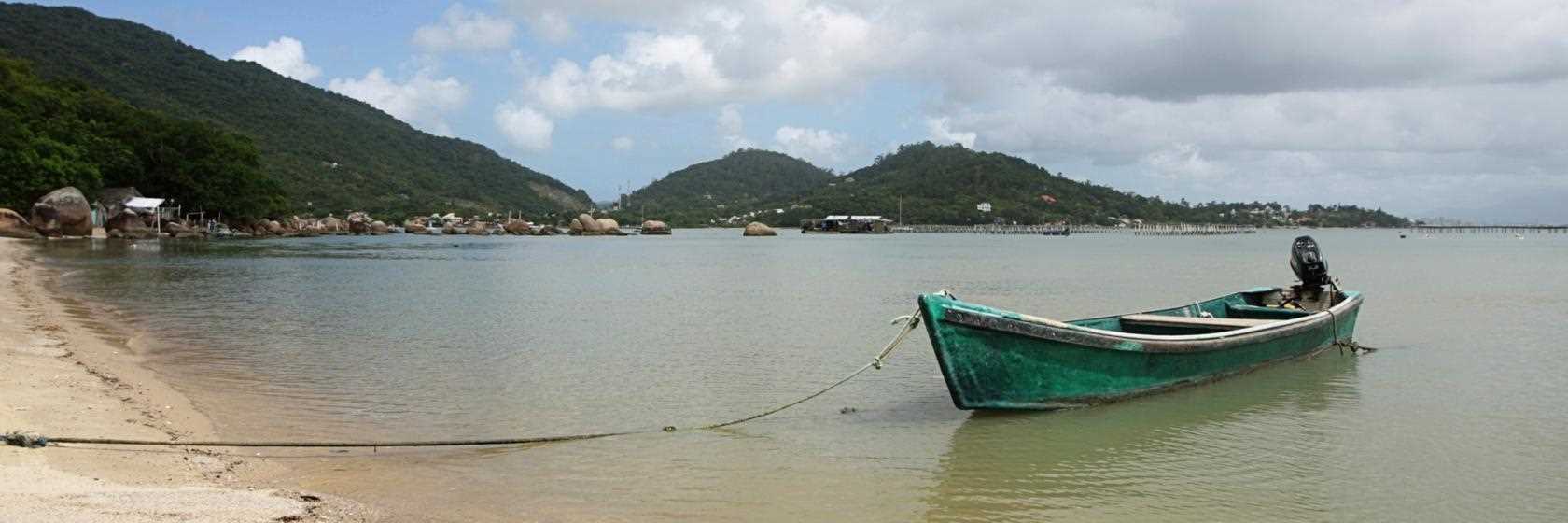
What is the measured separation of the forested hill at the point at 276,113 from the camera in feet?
370

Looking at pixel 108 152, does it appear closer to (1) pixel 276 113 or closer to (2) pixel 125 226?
(2) pixel 125 226

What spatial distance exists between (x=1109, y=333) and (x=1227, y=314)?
781 centimetres

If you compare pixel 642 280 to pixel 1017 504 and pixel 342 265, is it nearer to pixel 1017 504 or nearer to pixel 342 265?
pixel 342 265

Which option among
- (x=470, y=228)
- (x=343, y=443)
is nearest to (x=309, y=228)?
(x=470, y=228)

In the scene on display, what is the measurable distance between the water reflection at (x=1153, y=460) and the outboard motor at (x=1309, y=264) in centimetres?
543

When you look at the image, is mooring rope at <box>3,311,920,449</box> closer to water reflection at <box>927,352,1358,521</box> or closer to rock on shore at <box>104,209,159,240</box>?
water reflection at <box>927,352,1358,521</box>

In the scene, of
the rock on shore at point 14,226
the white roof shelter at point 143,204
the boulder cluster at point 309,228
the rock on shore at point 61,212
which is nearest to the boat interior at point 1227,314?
the rock on shore at point 14,226

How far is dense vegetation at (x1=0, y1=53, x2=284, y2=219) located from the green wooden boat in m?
62.5

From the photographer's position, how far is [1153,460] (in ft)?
35.0

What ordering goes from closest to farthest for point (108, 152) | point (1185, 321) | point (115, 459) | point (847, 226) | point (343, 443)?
point (115, 459) → point (343, 443) → point (1185, 321) → point (108, 152) → point (847, 226)

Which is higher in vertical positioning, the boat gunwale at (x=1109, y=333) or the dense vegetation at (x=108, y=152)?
the dense vegetation at (x=108, y=152)

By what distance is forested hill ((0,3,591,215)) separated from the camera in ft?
370

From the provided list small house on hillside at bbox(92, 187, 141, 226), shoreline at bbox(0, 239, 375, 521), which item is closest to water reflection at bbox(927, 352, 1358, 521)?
shoreline at bbox(0, 239, 375, 521)

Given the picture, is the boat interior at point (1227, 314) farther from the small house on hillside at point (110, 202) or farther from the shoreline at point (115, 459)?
the small house on hillside at point (110, 202)
